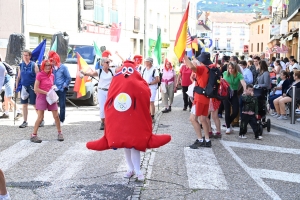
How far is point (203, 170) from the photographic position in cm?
686

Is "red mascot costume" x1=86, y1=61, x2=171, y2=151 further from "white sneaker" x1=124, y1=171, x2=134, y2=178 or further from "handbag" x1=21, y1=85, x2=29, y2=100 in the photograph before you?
"handbag" x1=21, y1=85, x2=29, y2=100

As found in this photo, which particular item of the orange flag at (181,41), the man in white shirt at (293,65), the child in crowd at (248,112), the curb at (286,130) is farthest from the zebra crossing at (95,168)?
the man in white shirt at (293,65)

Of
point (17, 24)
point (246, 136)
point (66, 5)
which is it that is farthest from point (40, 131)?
point (66, 5)

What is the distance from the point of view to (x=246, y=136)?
1045 centimetres

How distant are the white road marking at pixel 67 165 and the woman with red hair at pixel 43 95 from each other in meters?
0.86

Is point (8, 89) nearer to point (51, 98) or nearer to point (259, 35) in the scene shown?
point (51, 98)

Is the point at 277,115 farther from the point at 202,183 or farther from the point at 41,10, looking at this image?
the point at 41,10

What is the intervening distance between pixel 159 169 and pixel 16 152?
270cm

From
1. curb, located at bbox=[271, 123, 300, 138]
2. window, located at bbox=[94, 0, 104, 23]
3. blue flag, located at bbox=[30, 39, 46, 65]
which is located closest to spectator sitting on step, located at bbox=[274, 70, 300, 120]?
curb, located at bbox=[271, 123, 300, 138]

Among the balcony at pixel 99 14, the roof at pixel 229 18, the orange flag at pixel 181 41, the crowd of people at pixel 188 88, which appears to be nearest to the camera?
the orange flag at pixel 181 41

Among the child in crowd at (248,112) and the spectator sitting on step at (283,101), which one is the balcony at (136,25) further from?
the child in crowd at (248,112)

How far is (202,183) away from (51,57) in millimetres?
5138

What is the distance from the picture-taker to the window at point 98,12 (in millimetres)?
29438

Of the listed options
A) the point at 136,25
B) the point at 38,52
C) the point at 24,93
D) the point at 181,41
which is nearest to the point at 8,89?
the point at 38,52
